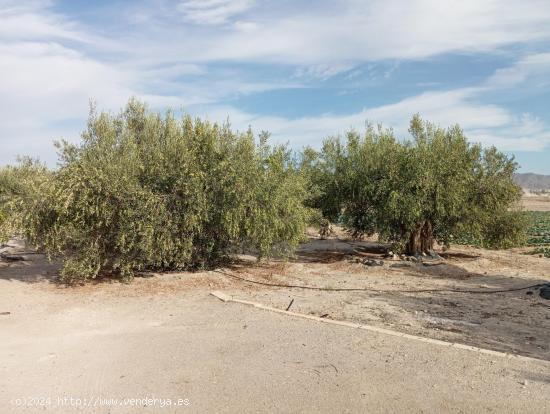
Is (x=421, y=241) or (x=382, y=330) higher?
(x=421, y=241)

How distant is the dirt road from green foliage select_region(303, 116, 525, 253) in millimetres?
8831

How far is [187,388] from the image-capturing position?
5.89 m

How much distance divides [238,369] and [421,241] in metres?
13.3

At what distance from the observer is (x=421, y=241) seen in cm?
1834

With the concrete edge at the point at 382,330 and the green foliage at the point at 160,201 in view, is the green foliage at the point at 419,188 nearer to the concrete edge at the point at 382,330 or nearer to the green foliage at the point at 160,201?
the green foliage at the point at 160,201

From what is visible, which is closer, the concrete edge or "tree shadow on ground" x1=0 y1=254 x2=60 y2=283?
the concrete edge

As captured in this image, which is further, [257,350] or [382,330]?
[382,330]

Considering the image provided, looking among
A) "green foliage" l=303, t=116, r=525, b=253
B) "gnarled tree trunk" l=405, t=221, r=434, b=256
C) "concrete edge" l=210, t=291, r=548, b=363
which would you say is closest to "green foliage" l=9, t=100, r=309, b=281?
"concrete edge" l=210, t=291, r=548, b=363

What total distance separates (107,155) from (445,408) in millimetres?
→ 9988

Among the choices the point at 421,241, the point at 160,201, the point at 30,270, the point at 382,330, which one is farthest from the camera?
the point at 421,241

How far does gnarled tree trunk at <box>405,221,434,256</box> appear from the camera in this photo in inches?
711

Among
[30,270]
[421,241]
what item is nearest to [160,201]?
[30,270]

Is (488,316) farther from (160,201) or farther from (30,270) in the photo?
(30,270)

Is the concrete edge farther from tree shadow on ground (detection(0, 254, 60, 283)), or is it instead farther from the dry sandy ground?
tree shadow on ground (detection(0, 254, 60, 283))
